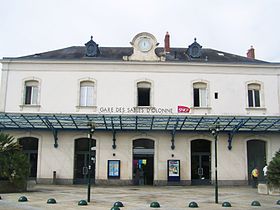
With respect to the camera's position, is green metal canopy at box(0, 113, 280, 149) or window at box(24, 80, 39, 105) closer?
green metal canopy at box(0, 113, 280, 149)

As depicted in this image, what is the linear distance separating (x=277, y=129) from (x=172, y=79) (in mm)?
7277

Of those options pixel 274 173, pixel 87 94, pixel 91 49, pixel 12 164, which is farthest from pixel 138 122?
pixel 274 173

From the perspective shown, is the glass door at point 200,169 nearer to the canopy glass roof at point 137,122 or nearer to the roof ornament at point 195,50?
the canopy glass roof at point 137,122

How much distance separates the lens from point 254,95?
23719mm

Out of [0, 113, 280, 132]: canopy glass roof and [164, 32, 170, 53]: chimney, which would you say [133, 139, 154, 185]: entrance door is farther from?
[164, 32, 170, 53]: chimney

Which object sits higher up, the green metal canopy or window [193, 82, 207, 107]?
window [193, 82, 207, 107]

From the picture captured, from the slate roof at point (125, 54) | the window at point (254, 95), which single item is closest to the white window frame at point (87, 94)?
the slate roof at point (125, 54)

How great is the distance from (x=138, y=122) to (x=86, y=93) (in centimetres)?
416

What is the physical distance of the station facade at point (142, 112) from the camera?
22.4 meters

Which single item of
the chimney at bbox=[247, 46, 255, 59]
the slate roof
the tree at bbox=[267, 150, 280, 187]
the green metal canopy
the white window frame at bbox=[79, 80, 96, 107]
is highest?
the chimney at bbox=[247, 46, 255, 59]

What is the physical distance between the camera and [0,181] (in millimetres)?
16219

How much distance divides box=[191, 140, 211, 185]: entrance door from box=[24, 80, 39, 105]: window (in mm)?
10504

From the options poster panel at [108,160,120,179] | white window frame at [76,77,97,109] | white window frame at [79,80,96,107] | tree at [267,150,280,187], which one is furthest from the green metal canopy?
tree at [267,150,280,187]

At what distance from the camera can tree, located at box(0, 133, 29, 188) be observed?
16156mm
